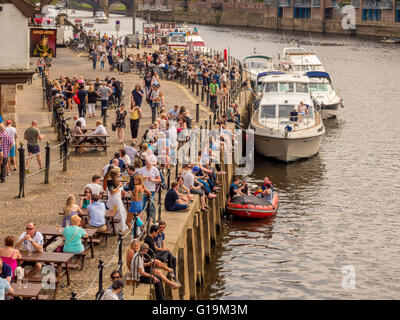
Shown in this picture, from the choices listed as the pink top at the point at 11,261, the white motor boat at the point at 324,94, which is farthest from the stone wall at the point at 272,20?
the pink top at the point at 11,261

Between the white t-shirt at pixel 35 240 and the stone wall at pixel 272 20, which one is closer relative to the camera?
the white t-shirt at pixel 35 240

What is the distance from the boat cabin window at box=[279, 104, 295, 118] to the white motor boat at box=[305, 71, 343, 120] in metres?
11.3

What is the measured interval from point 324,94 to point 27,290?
39.0 metres

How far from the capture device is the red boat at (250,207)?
91.8ft

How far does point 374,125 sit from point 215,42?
75.8 meters

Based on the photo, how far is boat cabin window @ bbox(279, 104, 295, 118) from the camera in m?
37.7

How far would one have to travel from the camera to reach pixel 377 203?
102 feet

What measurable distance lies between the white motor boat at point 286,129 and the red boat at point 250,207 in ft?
27.7

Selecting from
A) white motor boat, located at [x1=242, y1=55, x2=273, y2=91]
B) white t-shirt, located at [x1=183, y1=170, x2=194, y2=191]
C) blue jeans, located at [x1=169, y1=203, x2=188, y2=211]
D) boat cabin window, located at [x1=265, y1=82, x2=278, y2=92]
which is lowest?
blue jeans, located at [x1=169, y1=203, x2=188, y2=211]

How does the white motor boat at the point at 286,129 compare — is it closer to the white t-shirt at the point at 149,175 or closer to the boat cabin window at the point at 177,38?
the white t-shirt at the point at 149,175

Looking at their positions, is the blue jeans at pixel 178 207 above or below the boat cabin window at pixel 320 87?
below

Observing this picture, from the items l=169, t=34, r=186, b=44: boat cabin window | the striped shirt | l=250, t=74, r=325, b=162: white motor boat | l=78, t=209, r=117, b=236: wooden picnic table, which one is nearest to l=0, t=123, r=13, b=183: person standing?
the striped shirt

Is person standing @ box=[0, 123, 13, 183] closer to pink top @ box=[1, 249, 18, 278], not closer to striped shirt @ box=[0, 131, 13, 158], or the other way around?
striped shirt @ box=[0, 131, 13, 158]
